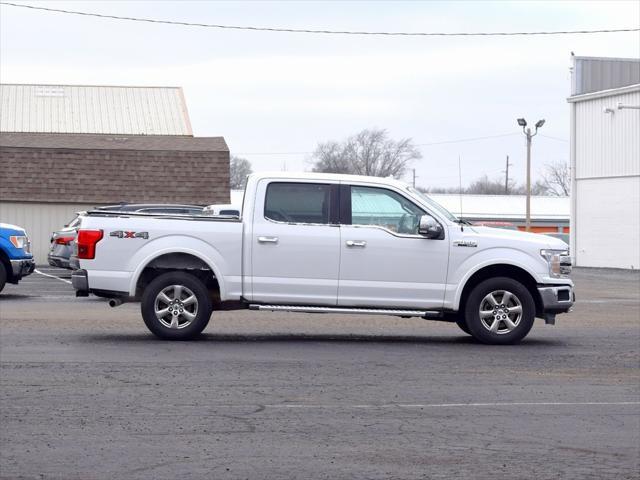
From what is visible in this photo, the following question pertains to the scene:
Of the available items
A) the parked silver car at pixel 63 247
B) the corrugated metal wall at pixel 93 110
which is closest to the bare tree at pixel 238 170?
the corrugated metal wall at pixel 93 110

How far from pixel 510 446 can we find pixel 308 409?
1964 millimetres

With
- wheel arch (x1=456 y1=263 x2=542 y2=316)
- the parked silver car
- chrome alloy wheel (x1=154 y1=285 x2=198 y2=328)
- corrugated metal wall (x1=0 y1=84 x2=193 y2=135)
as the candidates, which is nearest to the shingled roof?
corrugated metal wall (x1=0 y1=84 x2=193 y2=135)

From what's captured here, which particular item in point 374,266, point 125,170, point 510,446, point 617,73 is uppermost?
point 617,73

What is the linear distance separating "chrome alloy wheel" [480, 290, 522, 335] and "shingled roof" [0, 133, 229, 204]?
28.4 metres

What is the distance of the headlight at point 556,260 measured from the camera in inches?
586

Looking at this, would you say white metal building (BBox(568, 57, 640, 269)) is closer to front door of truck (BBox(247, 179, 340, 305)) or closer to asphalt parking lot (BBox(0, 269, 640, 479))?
asphalt parking lot (BBox(0, 269, 640, 479))

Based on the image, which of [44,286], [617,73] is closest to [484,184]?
[617,73]

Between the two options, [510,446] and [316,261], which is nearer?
[510,446]

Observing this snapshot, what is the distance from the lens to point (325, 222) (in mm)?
14672

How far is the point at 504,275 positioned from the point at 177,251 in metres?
4.09

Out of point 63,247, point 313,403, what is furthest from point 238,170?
point 313,403

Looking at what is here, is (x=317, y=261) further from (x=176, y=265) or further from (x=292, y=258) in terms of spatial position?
(x=176, y=265)

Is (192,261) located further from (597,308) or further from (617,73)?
(617,73)

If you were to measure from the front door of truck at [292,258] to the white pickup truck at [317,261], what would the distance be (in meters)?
0.01
